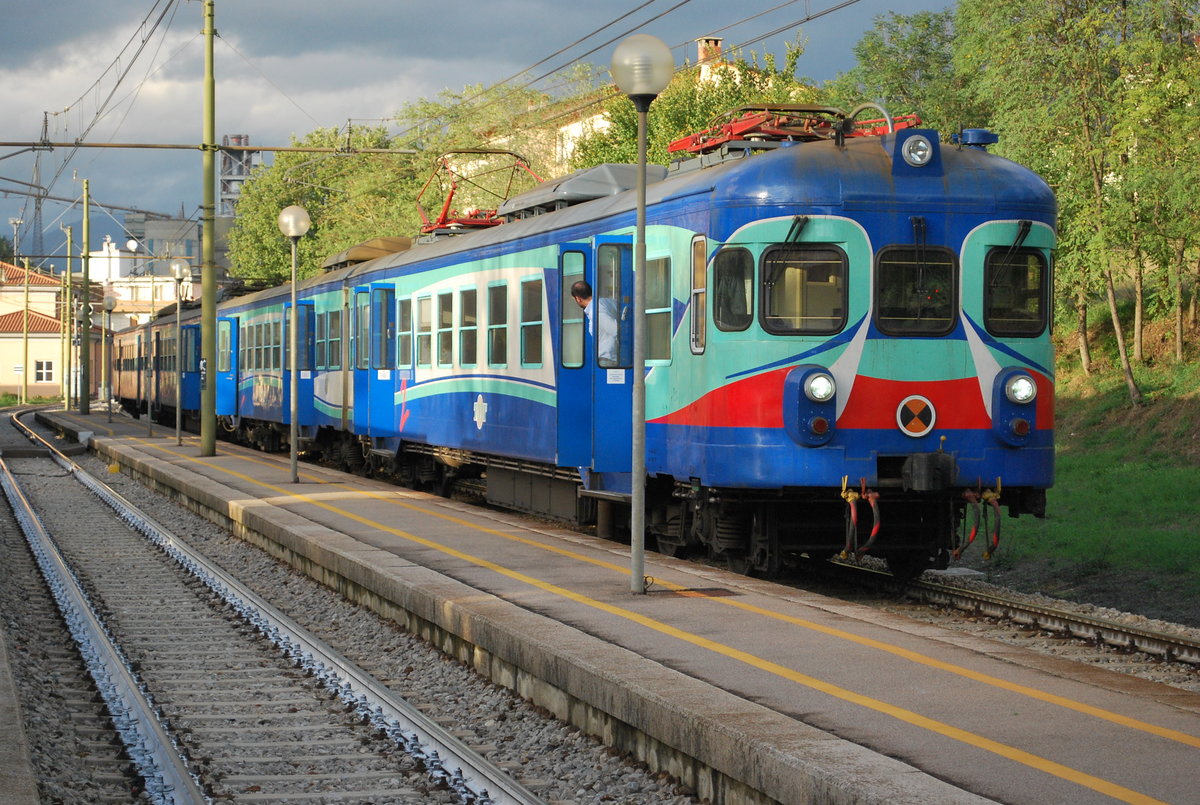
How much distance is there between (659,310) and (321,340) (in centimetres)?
1376

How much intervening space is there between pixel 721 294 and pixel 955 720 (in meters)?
5.40

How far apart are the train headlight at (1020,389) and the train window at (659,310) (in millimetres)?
2673

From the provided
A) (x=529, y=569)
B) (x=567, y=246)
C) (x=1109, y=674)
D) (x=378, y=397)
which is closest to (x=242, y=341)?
(x=378, y=397)

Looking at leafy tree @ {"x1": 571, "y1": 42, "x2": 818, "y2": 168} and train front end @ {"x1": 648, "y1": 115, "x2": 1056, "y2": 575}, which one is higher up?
leafy tree @ {"x1": 571, "y1": 42, "x2": 818, "y2": 168}

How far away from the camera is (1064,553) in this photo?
17.5 meters

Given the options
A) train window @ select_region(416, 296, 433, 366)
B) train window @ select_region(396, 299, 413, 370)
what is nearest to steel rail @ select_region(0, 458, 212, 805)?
train window @ select_region(416, 296, 433, 366)

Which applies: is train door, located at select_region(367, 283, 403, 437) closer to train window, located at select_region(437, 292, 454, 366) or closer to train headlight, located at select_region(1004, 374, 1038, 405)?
train window, located at select_region(437, 292, 454, 366)

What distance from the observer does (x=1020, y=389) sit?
11.5m

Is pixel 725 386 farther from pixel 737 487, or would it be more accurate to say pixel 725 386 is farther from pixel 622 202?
pixel 622 202

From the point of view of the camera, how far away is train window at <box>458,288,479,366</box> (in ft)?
56.2

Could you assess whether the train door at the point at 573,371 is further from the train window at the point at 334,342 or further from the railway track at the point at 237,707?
the train window at the point at 334,342

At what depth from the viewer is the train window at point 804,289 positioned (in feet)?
36.8

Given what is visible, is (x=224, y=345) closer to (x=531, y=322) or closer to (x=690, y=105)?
(x=690, y=105)

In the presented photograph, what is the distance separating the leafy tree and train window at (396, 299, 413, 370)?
70.9ft
